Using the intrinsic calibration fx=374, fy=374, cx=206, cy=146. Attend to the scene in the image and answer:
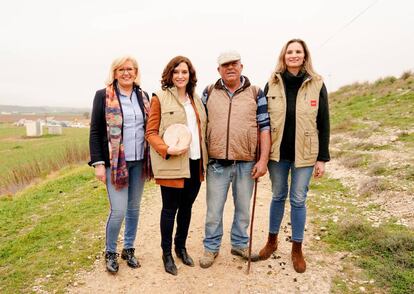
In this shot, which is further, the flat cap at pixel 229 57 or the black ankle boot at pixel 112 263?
the black ankle boot at pixel 112 263

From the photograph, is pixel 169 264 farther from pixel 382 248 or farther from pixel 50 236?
pixel 50 236

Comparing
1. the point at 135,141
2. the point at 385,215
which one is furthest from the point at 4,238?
the point at 385,215

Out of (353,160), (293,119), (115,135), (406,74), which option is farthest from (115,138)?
(406,74)

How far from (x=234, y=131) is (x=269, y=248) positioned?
5.35 feet

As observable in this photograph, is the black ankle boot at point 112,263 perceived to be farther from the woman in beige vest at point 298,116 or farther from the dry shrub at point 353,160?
the dry shrub at point 353,160

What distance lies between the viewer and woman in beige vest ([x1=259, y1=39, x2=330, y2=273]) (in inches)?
151

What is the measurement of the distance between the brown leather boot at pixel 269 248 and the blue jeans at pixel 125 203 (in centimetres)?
157

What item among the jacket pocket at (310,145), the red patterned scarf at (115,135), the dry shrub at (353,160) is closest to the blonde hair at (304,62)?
the jacket pocket at (310,145)

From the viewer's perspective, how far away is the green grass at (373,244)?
12.8 ft

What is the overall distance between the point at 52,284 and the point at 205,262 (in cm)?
174

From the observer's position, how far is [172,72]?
381 centimetres

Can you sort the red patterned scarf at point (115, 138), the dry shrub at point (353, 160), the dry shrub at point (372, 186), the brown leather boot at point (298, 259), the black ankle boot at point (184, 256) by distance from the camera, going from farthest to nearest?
the dry shrub at point (353, 160), the dry shrub at point (372, 186), the black ankle boot at point (184, 256), the brown leather boot at point (298, 259), the red patterned scarf at point (115, 138)

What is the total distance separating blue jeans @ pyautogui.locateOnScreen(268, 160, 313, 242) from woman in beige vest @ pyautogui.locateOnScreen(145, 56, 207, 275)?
33.2 inches

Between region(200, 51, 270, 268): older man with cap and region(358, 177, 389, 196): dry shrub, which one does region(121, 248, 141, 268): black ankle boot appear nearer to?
region(200, 51, 270, 268): older man with cap
